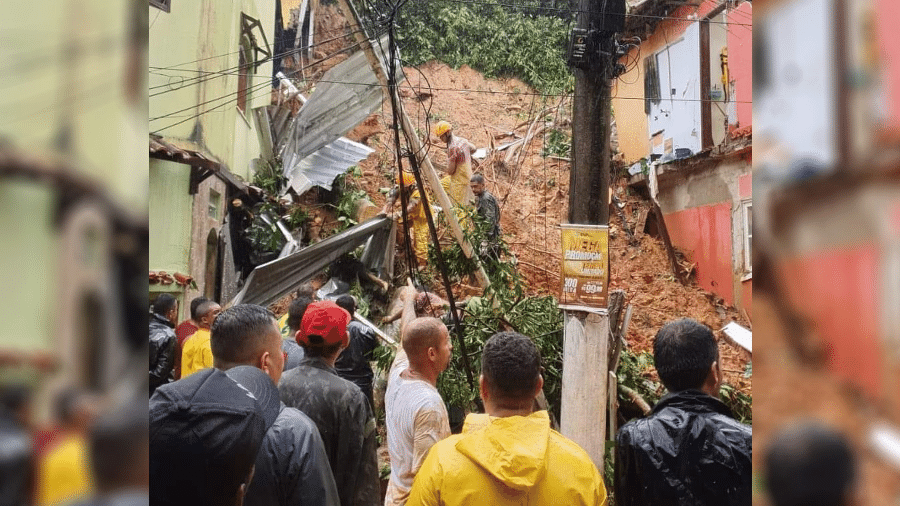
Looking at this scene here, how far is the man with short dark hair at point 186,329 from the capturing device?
9.19 feet

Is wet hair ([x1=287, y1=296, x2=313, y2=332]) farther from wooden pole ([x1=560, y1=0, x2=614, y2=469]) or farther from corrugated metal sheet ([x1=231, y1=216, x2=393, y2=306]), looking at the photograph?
wooden pole ([x1=560, y1=0, x2=614, y2=469])

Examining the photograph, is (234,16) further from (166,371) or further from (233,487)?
(233,487)

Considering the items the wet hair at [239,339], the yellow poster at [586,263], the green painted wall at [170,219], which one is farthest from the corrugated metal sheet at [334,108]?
the wet hair at [239,339]

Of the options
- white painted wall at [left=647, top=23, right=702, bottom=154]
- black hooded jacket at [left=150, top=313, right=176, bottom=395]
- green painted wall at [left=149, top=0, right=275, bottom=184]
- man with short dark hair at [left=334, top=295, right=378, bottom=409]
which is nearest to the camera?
green painted wall at [left=149, top=0, right=275, bottom=184]

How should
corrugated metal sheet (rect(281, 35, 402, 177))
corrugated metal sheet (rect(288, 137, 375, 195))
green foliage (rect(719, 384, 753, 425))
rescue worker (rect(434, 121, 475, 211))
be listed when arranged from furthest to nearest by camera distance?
1. corrugated metal sheet (rect(288, 137, 375, 195))
2. corrugated metal sheet (rect(281, 35, 402, 177))
3. rescue worker (rect(434, 121, 475, 211))
4. green foliage (rect(719, 384, 753, 425))

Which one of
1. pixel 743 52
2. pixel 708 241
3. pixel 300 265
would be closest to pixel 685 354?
pixel 743 52

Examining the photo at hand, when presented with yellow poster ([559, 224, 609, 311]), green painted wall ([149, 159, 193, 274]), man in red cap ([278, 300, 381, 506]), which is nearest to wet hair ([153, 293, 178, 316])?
green painted wall ([149, 159, 193, 274])

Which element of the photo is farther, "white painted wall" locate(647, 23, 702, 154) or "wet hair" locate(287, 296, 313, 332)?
"white painted wall" locate(647, 23, 702, 154)

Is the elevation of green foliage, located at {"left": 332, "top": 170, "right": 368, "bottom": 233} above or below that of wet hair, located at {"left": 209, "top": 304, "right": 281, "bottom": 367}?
above

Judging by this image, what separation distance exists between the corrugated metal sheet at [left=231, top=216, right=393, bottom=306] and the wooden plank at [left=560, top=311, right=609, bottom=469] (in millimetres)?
1468

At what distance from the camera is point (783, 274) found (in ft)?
1.22

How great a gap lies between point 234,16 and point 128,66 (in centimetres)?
228

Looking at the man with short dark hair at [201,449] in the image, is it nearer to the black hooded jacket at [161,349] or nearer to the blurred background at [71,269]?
the blurred background at [71,269]

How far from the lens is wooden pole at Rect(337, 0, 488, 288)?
3326 mm
